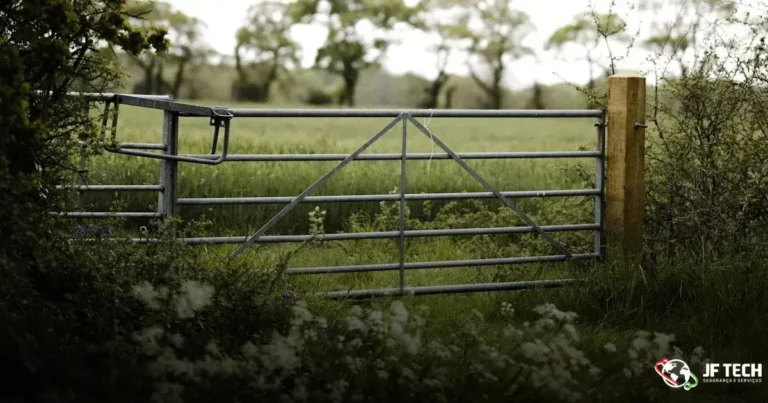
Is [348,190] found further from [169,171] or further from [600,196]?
[169,171]

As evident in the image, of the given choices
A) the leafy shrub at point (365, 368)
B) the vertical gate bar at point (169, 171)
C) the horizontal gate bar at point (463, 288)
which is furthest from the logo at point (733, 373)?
the vertical gate bar at point (169, 171)

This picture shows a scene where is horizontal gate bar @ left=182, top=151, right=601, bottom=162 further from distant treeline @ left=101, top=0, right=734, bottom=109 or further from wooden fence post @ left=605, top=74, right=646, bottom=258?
distant treeline @ left=101, top=0, right=734, bottom=109

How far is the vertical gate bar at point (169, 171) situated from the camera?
17.8 feet

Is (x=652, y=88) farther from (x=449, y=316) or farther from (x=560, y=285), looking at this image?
(x=449, y=316)

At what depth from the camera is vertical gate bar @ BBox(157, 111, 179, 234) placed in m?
5.43

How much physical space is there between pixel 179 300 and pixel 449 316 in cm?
195

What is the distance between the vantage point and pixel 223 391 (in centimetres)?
356

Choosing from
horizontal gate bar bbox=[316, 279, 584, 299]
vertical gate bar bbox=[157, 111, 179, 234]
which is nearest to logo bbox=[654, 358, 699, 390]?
horizontal gate bar bbox=[316, 279, 584, 299]

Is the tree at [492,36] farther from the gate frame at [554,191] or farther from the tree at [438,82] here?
the gate frame at [554,191]

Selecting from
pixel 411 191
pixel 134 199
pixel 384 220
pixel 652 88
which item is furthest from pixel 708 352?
pixel 134 199

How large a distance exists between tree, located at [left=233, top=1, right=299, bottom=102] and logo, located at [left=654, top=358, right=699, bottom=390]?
973 inches

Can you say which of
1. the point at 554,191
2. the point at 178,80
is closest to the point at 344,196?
the point at 554,191

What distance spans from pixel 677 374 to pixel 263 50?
2764 cm

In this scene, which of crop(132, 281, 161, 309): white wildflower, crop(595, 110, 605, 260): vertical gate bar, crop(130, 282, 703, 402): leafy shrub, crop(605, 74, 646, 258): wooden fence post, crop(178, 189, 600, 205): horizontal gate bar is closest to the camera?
crop(130, 282, 703, 402): leafy shrub
